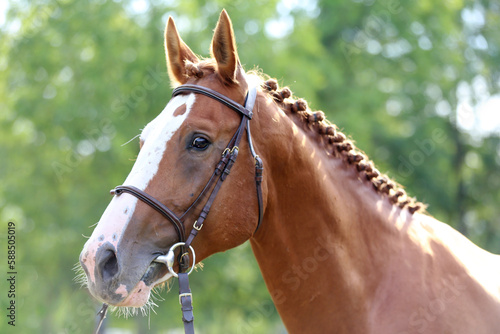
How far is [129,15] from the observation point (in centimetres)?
1428

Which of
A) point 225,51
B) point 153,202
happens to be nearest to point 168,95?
point 225,51

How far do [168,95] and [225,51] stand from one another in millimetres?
9490

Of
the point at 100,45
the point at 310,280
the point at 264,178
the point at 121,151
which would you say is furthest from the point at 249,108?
the point at 100,45

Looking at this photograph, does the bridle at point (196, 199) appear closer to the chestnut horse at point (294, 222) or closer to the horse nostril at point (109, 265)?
→ the chestnut horse at point (294, 222)

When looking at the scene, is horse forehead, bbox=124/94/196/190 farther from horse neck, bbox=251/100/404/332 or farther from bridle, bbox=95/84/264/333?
horse neck, bbox=251/100/404/332

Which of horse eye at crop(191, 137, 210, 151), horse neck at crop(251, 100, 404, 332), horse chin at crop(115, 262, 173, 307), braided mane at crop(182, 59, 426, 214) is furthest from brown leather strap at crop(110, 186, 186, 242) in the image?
braided mane at crop(182, 59, 426, 214)

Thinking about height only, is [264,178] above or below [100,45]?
below

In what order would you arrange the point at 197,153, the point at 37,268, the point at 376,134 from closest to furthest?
the point at 197,153
the point at 37,268
the point at 376,134

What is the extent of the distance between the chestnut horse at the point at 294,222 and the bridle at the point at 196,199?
0.02 metres

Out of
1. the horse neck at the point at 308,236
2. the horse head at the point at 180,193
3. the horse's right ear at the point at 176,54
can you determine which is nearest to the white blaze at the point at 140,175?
the horse head at the point at 180,193

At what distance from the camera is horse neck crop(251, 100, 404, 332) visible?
3328 millimetres

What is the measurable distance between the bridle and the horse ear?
0.17 m

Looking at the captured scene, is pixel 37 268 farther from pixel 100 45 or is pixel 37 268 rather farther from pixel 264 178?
pixel 264 178

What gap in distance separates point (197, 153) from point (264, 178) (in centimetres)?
48
